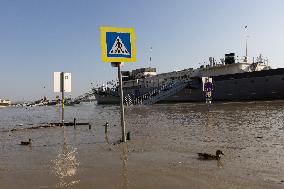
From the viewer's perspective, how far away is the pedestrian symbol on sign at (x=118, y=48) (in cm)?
764

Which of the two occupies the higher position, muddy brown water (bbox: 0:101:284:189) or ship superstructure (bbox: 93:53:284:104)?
ship superstructure (bbox: 93:53:284:104)

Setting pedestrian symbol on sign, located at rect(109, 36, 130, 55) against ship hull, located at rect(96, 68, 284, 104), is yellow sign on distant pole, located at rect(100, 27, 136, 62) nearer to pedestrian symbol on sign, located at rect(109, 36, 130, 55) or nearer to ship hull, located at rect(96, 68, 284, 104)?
pedestrian symbol on sign, located at rect(109, 36, 130, 55)

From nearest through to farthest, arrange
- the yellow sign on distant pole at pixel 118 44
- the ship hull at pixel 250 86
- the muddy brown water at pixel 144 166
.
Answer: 1. the muddy brown water at pixel 144 166
2. the yellow sign on distant pole at pixel 118 44
3. the ship hull at pixel 250 86

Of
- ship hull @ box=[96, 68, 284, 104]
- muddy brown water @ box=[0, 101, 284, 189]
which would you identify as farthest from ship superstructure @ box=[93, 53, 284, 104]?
muddy brown water @ box=[0, 101, 284, 189]

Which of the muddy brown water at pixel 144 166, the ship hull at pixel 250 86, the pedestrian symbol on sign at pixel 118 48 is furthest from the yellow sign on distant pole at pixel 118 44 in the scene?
the ship hull at pixel 250 86

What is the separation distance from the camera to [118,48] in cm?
771

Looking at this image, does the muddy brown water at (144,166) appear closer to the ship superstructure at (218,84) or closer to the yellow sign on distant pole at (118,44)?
the yellow sign on distant pole at (118,44)

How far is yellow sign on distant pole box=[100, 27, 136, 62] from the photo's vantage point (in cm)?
753

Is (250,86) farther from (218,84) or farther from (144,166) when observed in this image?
(144,166)

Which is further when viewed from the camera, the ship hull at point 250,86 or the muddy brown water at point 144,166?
the ship hull at point 250,86

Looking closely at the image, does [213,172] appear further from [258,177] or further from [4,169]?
[4,169]

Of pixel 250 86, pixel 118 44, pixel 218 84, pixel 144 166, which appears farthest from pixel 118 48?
pixel 218 84

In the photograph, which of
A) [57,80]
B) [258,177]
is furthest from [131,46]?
[57,80]

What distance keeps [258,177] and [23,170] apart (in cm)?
353
